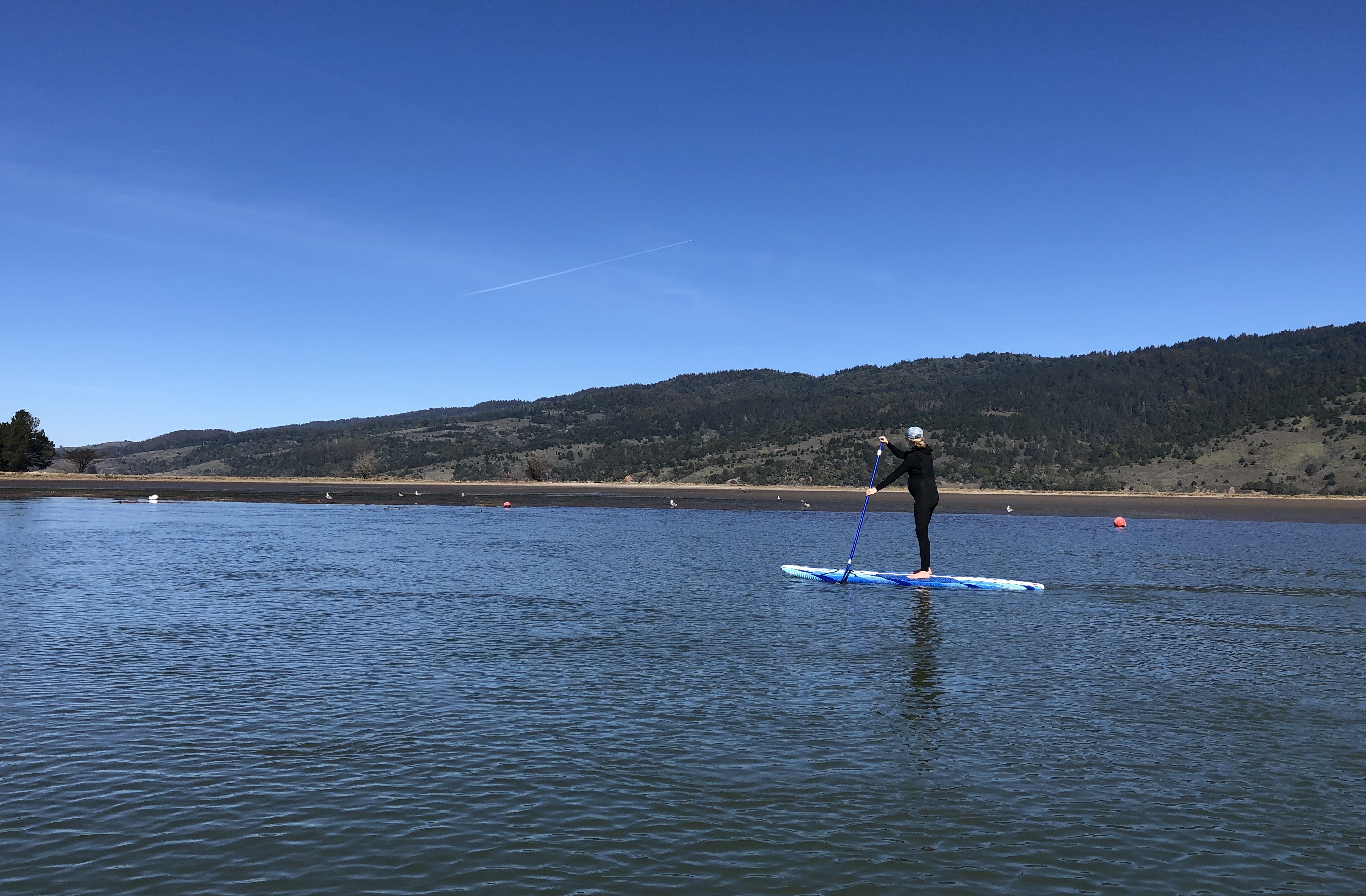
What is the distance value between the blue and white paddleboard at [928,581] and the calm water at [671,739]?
3.58 ft

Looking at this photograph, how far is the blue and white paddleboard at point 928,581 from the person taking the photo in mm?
24109

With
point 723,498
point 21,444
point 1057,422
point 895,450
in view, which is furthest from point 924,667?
point 1057,422

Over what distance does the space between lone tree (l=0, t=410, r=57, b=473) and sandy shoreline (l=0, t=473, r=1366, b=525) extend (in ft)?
7.15

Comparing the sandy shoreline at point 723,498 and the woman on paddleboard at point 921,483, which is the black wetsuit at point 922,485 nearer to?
the woman on paddleboard at point 921,483

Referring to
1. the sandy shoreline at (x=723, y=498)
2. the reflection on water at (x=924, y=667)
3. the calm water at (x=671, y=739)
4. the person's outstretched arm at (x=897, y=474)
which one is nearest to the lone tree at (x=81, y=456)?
the sandy shoreline at (x=723, y=498)

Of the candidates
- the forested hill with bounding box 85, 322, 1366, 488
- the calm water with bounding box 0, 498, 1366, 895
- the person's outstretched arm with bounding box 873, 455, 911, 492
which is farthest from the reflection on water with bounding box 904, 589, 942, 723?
the forested hill with bounding box 85, 322, 1366, 488

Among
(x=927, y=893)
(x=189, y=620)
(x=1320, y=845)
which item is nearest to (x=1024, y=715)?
(x=1320, y=845)

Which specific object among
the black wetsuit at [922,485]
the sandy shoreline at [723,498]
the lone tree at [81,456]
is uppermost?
the lone tree at [81,456]

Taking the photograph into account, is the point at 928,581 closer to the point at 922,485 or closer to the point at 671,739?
the point at 922,485

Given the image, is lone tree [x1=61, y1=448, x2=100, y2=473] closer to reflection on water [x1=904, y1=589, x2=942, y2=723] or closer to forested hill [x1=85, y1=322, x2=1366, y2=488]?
forested hill [x1=85, y1=322, x2=1366, y2=488]

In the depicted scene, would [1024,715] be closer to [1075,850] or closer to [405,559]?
[1075,850]

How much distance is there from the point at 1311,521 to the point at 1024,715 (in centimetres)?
6443

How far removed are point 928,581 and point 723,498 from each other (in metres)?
72.4

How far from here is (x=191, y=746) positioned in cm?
993
